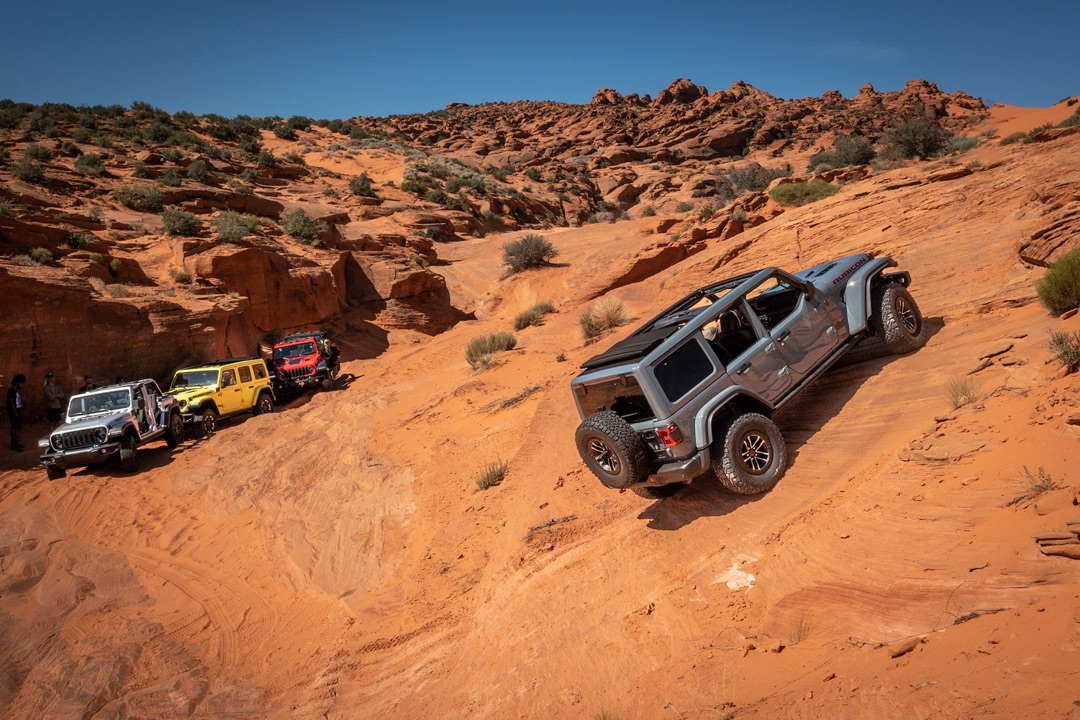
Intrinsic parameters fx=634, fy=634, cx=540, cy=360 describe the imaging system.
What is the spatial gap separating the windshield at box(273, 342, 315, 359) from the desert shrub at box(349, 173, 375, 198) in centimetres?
2030

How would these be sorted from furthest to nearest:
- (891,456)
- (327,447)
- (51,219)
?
(51,219) < (327,447) < (891,456)

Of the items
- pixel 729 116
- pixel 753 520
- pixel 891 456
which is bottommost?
pixel 753 520

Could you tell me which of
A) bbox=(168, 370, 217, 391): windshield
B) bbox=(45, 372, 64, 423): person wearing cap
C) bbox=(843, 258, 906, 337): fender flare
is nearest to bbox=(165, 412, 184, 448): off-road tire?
bbox=(168, 370, 217, 391): windshield

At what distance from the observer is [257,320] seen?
69.0 ft

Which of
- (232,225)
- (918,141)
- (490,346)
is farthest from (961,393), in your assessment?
(232,225)

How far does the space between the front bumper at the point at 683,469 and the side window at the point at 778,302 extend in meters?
2.23

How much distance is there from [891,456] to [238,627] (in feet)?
22.3

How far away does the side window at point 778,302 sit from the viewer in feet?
23.6

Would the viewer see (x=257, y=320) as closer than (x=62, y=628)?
No

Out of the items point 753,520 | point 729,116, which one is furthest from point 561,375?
point 729,116

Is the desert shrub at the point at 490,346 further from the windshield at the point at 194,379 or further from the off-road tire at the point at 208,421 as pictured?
the windshield at the point at 194,379

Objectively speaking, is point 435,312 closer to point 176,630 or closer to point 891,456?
point 176,630

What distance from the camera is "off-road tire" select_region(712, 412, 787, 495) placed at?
18.9ft

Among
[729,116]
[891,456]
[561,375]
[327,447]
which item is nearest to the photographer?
[891,456]
